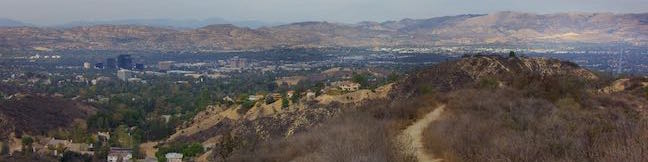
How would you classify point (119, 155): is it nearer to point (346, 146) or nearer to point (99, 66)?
point (346, 146)

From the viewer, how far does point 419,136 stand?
18.4 metres

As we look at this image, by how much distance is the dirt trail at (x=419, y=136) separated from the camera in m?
15.2

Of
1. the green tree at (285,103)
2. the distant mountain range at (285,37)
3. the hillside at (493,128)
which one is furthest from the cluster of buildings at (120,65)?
the hillside at (493,128)

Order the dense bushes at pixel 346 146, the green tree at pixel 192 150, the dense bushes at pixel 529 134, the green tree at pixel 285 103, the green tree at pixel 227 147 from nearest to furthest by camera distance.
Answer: the dense bushes at pixel 529 134 → the dense bushes at pixel 346 146 → the green tree at pixel 227 147 → the green tree at pixel 192 150 → the green tree at pixel 285 103

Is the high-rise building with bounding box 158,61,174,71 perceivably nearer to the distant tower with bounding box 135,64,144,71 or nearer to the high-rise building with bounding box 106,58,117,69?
the distant tower with bounding box 135,64,144,71

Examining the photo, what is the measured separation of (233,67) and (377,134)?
9356cm

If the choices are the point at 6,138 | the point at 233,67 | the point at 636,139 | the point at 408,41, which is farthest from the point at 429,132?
the point at 408,41

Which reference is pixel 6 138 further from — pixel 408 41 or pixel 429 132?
pixel 408 41

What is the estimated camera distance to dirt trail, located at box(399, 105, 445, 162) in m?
15.2

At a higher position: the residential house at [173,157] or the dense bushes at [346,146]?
the dense bushes at [346,146]

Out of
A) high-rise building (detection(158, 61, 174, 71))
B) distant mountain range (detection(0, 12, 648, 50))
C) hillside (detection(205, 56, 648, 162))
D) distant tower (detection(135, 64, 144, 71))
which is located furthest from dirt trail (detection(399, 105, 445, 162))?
distant mountain range (detection(0, 12, 648, 50))

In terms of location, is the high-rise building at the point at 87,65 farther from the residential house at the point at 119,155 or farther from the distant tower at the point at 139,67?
the residential house at the point at 119,155

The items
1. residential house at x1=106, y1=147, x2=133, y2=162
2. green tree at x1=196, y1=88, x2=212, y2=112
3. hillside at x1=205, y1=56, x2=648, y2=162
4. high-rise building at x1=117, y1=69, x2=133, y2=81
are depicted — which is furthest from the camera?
high-rise building at x1=117, y1=69, x2=133, y2=81

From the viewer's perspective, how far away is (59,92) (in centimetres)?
7038
